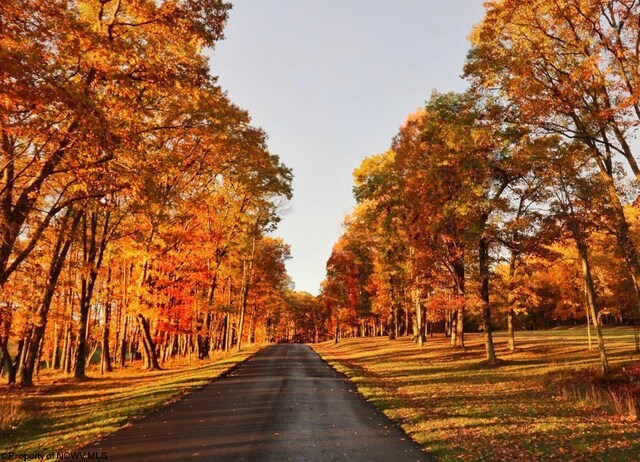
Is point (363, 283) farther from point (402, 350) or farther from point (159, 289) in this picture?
point (159, 289)

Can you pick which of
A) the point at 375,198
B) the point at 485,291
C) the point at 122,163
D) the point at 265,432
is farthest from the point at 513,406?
the point at 375,198

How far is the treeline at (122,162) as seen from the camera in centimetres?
1070

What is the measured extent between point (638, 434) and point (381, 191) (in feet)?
95.1

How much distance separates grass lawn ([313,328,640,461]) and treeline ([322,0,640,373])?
102 inches

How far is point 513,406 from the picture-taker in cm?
1310

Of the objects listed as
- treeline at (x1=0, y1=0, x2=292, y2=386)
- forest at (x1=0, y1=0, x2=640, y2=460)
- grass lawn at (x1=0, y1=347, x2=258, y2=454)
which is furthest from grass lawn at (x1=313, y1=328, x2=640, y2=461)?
treeline at (x1=0, y1=0, x2=292, y2=386)

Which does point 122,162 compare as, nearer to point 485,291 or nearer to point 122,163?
point 122,163

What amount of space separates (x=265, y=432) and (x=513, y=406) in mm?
7514

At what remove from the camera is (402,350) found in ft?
113

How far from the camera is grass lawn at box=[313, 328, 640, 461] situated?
8.67 meters

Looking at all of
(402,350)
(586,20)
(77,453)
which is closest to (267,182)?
(402,350)

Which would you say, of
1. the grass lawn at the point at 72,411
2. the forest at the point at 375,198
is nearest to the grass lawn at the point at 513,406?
the forest at the point at 375,198

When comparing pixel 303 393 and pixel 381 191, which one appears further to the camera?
pixel 381 191

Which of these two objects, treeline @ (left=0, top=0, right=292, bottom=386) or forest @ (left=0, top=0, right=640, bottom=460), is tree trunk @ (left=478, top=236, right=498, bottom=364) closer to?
forest @ (left=0, top=0, right=640, bottom=460)
